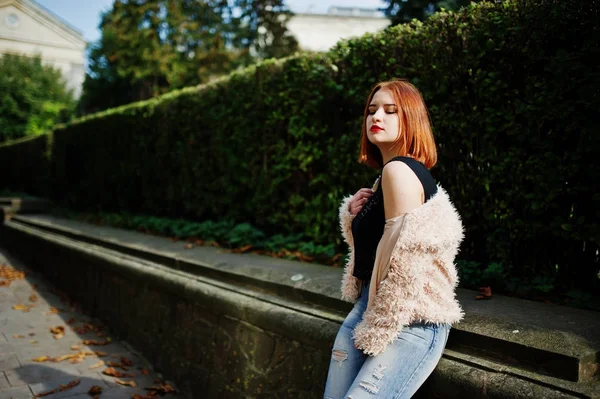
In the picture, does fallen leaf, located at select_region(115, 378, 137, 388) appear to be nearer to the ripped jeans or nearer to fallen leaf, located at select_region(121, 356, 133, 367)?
fallen leaf, located at select_region(121, 356, 133, 367)

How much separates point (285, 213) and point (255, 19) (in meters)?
19.8

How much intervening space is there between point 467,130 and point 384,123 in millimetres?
1498

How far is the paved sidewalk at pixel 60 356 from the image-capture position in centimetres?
393

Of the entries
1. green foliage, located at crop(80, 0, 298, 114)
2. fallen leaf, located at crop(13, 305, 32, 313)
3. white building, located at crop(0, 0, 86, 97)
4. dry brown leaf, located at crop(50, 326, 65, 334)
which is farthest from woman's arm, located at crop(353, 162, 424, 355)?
white building, located at crop(0, 0, 86, 97)

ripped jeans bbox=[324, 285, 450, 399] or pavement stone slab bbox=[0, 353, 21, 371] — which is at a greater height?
ripped jeans bbox=[324, 285, 450, 399]

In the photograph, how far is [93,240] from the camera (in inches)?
258

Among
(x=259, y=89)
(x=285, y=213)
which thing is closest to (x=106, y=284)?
(x=285, y=213)

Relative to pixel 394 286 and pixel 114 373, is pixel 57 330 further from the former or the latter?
pixel 394 286

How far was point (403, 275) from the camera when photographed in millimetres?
1805

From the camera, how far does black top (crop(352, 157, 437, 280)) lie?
204 centimetres

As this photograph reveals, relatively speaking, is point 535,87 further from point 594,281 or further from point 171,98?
point 171,98

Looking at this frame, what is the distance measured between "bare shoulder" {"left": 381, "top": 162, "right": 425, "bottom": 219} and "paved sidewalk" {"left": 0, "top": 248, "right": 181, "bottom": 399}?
304 cm

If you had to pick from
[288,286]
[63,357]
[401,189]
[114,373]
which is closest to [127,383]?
[114,373]

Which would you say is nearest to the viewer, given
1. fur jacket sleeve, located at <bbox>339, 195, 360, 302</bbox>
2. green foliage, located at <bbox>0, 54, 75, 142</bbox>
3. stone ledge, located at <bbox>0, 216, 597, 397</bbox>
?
stone ledge, located at <bbox>0, 216, 597, 397</bbox>
